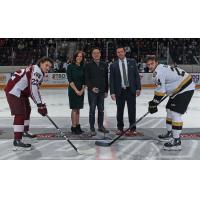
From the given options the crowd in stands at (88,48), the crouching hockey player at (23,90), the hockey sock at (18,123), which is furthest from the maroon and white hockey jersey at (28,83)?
the crowd in stands at (88,48)

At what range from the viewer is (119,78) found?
4863 mm

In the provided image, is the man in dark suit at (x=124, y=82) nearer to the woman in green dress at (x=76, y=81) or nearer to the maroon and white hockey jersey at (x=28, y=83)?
the woman in green dress at (x=76, y=81)

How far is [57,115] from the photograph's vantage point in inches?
260

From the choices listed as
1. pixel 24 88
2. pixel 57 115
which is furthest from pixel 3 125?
pixel 24 88

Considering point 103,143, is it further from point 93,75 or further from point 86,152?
point 93,75

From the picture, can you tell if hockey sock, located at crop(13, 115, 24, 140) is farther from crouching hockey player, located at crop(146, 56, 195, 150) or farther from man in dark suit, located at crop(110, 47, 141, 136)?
crouching hockey player, located at crop(146, 56, 195, 150)

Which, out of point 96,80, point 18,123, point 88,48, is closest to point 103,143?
point 96,80

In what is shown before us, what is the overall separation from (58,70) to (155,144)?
7547 millimetres

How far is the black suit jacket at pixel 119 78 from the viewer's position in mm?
4848

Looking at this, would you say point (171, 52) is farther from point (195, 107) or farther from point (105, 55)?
point (195, 107)

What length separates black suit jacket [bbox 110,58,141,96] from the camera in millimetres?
4848

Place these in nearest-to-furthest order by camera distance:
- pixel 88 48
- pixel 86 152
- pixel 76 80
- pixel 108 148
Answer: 1. pixel 86 152
2. pixel 108 148
3. pixel 76 80
4. pixel 88 48

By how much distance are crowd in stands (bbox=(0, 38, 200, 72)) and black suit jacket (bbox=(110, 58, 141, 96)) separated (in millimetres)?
5987

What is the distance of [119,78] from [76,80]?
515 mm
